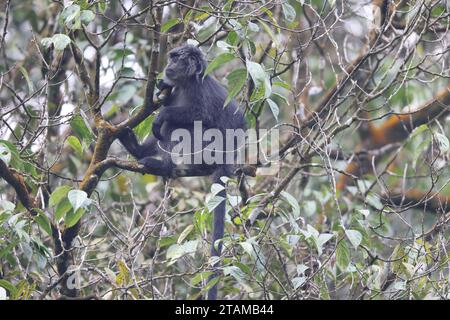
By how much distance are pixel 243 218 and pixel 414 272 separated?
95 centimetres

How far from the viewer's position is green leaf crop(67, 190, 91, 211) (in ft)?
11.9

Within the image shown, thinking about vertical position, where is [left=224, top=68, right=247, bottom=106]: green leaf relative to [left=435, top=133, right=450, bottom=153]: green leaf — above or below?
above

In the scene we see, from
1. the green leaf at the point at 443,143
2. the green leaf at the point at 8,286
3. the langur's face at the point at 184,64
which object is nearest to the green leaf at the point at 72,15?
the langur's face at the point at 184,64

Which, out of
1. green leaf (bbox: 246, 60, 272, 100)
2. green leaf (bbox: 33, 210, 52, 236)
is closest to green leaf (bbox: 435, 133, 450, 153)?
green leaf (bbox: 246, 60, 272, 100)

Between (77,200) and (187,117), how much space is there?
1.85 meters

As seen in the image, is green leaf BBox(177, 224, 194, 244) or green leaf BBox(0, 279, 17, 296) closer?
green leaf BBox(0, 279, 17, 296)

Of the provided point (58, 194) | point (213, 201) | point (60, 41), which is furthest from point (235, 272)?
point (60, 41)

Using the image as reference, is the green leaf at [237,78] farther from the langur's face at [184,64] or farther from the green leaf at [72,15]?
the langur's face at [184,64]

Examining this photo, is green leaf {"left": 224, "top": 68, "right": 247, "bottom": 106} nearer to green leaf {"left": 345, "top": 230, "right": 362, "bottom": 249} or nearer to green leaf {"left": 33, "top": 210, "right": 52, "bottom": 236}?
green leaf {"left": 345, "top": 230, "right": 362, "bottom": 249}

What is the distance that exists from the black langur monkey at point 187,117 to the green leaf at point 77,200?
1.24 m

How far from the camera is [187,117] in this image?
5.38 metres

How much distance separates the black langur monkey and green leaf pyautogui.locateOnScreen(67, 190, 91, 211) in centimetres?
124
